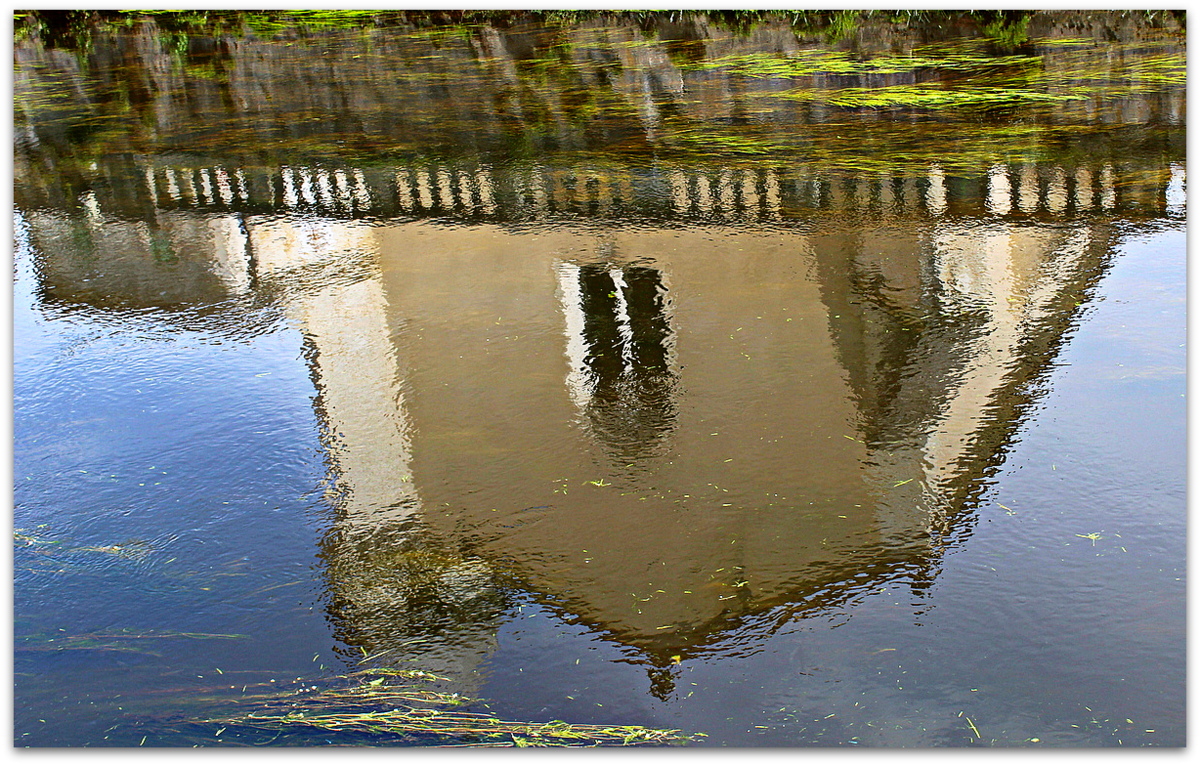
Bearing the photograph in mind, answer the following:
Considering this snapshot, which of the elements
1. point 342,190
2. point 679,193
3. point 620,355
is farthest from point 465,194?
point 620,355

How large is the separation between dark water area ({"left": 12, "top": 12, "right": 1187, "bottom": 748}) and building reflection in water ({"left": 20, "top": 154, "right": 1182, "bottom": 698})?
0.02m

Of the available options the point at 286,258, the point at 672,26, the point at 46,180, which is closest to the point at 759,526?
the point at 286,258

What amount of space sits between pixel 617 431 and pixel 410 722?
4.49 feet

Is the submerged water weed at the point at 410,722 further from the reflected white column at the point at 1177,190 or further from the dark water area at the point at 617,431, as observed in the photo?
the reflected white column at the point at 1177,190

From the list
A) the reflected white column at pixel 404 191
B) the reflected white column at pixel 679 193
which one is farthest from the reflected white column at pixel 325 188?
the reflected white column at pixel 679 193

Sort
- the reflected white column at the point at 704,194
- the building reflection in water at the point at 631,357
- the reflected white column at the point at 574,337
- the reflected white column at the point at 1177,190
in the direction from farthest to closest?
the reflected white column at the point at 704,194
the reflected white column at the point at 1177,190
the reflected white column at the point at 574,337
the building reflection in water at the point at 631,357

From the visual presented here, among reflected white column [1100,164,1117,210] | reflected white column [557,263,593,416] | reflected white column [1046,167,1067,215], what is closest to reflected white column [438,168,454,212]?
reflected white column [557,263,593,416]

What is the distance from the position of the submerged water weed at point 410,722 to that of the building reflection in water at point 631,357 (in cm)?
11

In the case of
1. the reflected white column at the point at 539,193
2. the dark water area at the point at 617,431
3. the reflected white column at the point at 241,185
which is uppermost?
the reflected white column at the point at 241,185

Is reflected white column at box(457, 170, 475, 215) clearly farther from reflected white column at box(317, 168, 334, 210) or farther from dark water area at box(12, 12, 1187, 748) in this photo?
reflected white column at box(317, 168, 334, 210)

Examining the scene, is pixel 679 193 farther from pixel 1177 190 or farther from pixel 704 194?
pixel 1177 190

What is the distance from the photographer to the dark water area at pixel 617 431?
92.0 inches

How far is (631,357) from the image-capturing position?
382cm

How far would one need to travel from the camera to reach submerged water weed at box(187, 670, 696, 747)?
217 cm
